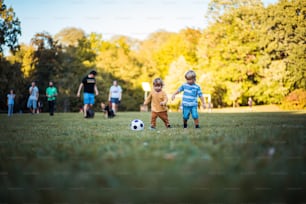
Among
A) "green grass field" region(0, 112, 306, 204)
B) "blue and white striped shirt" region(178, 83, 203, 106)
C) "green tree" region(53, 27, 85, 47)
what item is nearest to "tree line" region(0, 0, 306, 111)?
"green tree" region(53, 27, 85, 47)

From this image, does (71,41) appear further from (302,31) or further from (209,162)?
(209,162)

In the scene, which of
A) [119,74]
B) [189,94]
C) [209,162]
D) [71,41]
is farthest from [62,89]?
[209,162]

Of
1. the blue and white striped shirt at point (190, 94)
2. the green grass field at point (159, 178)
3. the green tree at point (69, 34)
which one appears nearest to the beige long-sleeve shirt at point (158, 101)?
the blue and white striped shirt at point (190, 94)

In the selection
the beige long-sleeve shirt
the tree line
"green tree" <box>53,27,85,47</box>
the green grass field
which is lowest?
the green grass field

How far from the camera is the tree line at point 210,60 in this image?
90.8 feet

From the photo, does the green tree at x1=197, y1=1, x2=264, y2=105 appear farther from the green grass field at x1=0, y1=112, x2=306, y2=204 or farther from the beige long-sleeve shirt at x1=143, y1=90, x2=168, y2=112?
the green grass field at x1=0, y1=112, x2=306, y2=204

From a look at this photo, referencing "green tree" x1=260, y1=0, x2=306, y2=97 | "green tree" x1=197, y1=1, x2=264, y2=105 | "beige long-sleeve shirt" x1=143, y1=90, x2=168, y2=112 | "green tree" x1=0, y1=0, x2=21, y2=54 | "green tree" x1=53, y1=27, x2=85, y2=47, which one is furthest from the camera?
"green tree" x1=53, y1=27, x2=85, y2=47

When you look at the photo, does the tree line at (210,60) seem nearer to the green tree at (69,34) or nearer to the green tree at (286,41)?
the green tree at (286,41)

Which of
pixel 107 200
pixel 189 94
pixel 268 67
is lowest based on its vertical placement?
pixel 107 200

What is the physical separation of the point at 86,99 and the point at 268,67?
2581 centimetres

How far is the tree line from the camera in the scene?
1090 inches

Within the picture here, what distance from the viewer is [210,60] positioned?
38.6 meters

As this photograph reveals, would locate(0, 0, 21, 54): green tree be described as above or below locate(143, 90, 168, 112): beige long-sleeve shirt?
above

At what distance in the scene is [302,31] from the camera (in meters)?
25.0
